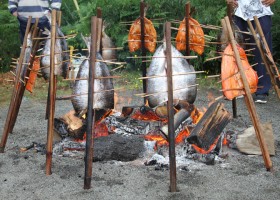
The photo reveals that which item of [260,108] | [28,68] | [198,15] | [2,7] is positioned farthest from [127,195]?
[2,7]

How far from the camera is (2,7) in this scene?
11523 millimetres

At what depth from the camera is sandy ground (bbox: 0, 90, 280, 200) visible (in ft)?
13.1

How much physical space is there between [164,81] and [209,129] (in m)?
0.78

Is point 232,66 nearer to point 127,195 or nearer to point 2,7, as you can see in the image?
point 127,195

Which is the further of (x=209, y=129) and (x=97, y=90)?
(x=209, y=129)

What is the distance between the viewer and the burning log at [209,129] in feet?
15.1

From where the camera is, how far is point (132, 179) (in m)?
4.29

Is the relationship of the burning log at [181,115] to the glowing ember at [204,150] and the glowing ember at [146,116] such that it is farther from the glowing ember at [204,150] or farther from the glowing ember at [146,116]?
the glowing ember at [146,116]

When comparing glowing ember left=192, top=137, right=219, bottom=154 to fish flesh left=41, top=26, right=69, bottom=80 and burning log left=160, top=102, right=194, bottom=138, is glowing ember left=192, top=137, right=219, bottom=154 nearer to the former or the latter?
burning log left=160, top=102, right=194, bottom=138

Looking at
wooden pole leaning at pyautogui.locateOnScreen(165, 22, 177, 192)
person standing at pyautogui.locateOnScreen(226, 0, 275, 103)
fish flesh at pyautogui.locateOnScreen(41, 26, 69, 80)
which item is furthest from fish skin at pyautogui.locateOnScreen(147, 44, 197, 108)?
person standing at pyautogui.locateOnScreen(226, 0, 275, 103)

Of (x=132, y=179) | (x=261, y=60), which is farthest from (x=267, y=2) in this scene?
(x=132, y=179)

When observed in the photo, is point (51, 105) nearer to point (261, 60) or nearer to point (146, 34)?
point (146, 34)

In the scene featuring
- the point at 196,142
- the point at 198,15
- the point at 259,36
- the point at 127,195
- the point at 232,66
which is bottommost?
the point at 127,195

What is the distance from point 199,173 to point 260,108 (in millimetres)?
3112
